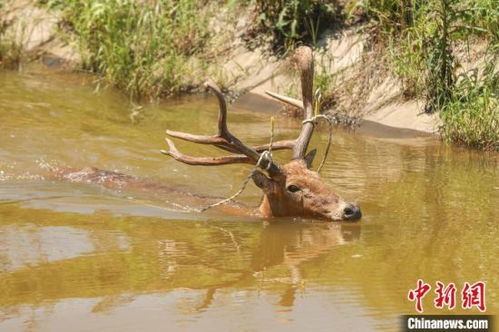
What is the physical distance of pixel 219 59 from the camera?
13.0 metres

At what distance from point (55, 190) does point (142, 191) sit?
702 mm

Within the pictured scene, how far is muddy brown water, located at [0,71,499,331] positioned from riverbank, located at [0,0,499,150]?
537 millimetres

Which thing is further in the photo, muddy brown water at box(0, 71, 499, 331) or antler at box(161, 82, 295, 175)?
antler at box(161, 82, 295, 175)

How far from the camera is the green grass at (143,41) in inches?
488

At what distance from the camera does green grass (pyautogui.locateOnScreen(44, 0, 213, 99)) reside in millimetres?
12391

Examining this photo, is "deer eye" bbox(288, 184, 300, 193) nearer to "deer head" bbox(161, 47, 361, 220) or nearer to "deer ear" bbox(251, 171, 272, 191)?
"deer head" bbox(161, 47, 361, 220)

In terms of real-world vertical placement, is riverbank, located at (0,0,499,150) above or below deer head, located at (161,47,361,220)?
above

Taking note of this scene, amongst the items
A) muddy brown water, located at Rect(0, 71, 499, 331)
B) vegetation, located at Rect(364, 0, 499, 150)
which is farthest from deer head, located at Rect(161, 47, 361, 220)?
vegetation, located at Rect(364, 0, 499, 150)

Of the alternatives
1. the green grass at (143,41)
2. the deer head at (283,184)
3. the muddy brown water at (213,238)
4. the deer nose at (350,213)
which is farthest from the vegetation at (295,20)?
the deer nose at (350,213)

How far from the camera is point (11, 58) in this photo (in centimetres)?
1395

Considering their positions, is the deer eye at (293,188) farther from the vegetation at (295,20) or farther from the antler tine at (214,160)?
the vegetation at (295,20)

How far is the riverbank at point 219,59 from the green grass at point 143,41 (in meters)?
0.01

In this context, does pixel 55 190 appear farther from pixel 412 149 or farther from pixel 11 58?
pixel 11 58

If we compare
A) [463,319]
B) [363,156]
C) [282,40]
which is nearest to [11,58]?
[282,40]
